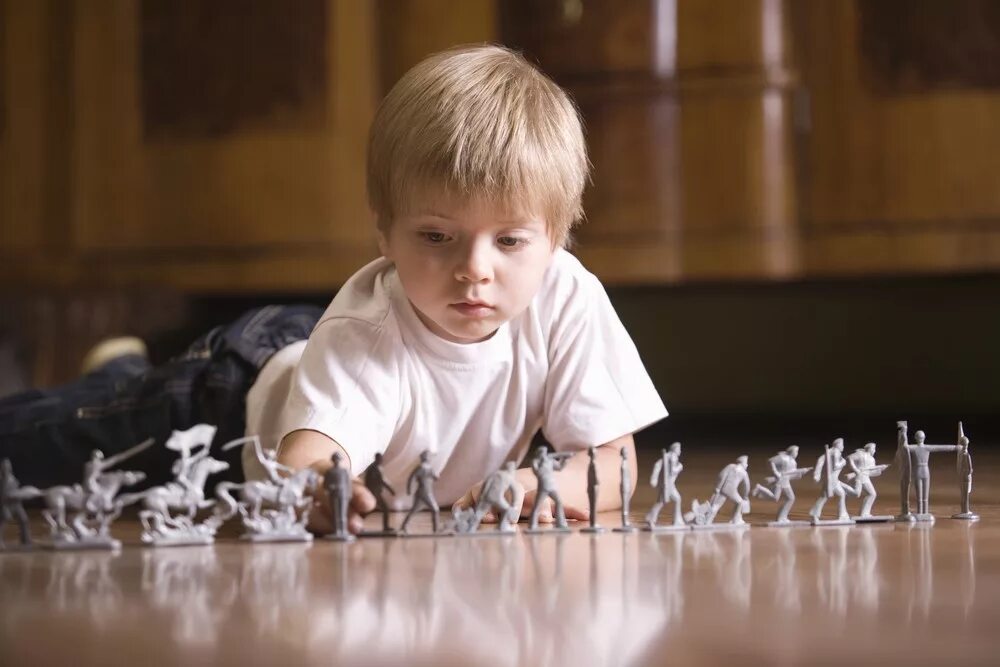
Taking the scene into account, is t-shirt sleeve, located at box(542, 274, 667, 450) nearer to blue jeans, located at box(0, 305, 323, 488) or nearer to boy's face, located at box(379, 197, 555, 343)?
boy's face, located at box(379, 197, 555, 343)

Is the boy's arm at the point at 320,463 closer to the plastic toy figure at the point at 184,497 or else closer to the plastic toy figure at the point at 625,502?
the plastic toy figure at the point at 184,497

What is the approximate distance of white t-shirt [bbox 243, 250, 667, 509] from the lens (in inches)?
47.8

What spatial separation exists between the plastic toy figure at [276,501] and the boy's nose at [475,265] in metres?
0.20

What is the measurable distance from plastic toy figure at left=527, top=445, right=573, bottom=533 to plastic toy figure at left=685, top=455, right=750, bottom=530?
0.10m

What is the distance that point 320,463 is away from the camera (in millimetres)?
1132

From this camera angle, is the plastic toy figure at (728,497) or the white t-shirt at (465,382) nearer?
the plastic toy figure at (728,497)

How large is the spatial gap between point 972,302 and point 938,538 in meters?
1.89

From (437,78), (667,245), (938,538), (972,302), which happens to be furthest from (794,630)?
(972,302)

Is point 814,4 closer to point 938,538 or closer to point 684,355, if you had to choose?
point 684,355

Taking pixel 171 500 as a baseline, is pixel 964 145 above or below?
above

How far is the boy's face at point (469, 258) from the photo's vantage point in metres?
1.10

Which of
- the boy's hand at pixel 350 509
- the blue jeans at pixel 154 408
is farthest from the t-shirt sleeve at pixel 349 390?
the blue jeans at pixel 154 408

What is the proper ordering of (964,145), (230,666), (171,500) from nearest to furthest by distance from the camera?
(230,666), (171,500), (964,145)

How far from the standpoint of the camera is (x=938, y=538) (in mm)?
1007
